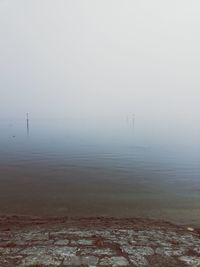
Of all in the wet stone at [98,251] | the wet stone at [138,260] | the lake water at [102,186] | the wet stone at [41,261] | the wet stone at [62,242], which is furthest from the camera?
the lake water at [102,186]

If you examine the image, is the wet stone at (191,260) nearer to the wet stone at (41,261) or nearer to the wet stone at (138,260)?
the wet stone at (138,260)

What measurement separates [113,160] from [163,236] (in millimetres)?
20977

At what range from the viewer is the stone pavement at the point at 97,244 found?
6539 mm

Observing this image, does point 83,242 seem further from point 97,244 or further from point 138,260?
point 138,260

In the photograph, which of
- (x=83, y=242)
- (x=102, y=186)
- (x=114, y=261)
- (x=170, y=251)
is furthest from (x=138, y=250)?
(x=102, y=186)

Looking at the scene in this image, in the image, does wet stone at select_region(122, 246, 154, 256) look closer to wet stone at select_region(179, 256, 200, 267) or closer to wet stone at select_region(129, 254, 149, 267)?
wet stone at select_region(129, 254, 149, 267)

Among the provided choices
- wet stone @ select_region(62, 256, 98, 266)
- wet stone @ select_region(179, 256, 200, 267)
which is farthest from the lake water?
wet stone @ select_region(62, 256, 98, 266)

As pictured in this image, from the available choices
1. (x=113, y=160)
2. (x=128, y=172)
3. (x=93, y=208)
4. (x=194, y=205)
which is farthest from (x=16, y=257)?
(x=113, y=160)

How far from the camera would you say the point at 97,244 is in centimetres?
755

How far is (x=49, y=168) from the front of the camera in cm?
2461

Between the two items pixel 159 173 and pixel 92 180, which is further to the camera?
pixel 159 173

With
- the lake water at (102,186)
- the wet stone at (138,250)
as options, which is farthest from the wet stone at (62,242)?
the lake water at (102,186)

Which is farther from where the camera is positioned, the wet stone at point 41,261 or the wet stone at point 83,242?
the wet stone at point 83,242

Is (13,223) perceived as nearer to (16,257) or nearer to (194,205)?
(16,257)
